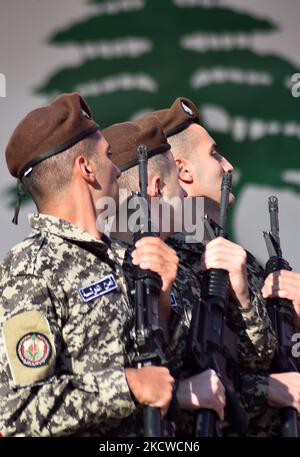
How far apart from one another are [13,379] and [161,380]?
0.41 m

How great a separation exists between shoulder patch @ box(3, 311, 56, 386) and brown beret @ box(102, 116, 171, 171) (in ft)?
4.36

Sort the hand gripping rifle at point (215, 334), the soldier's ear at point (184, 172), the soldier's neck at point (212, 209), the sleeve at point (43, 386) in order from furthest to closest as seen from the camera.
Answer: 1. the soldier's ear at point (184, 172)
2. the soldier's neck at point (212, 209)
3. the hand gripping rifle at point (215, 334)
4. the sleeve at point (43, 386)

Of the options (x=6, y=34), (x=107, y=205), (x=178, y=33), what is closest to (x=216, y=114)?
(x=178, y=33)

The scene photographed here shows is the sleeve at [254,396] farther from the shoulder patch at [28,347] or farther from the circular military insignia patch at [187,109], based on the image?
the circular military insignia patch at [187,109]

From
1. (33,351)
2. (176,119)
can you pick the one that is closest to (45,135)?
(33,351)

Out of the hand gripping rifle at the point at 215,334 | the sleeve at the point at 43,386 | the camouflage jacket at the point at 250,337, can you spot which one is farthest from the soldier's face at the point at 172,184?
the sleeve at the point at 43,386

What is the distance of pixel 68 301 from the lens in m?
3.20

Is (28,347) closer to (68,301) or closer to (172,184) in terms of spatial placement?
(68,301)

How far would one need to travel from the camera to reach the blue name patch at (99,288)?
3215 mm

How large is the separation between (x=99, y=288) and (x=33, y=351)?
0.33 meters

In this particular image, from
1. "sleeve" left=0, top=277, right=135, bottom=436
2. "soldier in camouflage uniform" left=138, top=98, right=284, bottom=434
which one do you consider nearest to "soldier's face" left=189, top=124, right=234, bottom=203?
"soldier in camouflage uniform" left=138, top=98, right=284, bottom=434

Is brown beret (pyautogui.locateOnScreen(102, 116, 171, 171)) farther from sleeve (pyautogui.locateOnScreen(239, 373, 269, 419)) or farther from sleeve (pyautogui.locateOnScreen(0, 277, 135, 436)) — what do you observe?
sleeve (pyautogui.locateOnScreen(0, 277, 135, 436))
